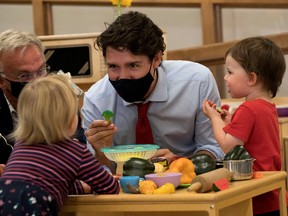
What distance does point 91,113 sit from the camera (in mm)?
3787

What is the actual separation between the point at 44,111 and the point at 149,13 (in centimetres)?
453

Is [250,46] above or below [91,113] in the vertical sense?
above

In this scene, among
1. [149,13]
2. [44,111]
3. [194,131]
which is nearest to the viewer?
[44,111]

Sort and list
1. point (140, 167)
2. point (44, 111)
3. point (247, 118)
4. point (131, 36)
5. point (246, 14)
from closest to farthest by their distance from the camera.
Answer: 1. point (44, 111)
2. point (140, 167)
3. point (247, 118)
4. point (131, 36)
5. point (246, 14)

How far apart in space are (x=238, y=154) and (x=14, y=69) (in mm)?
1246

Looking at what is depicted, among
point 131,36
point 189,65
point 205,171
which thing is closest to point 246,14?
point 189,65

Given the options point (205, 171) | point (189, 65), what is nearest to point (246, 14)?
point (189, 65)

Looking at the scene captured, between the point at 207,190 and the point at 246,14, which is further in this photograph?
the point at 246,14

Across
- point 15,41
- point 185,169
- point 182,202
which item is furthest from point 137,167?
point 15,41

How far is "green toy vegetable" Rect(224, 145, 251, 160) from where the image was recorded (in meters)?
2.93

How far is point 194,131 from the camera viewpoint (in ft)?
12.4

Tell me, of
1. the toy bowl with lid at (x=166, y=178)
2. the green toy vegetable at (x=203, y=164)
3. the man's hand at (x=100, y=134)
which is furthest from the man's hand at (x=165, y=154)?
the toy bowl with lid at (x=166, y=178)

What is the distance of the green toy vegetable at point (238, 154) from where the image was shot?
2.93 meters

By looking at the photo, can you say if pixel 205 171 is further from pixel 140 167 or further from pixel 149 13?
pixel 149 13
